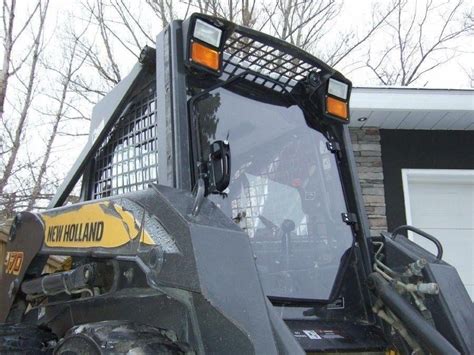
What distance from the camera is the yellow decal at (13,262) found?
9.70 feet

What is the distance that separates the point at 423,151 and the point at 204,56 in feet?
19.8

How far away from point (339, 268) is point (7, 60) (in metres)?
10.0

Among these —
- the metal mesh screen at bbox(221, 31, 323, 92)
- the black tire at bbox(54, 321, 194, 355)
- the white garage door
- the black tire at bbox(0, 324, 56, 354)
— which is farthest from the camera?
the white garage door

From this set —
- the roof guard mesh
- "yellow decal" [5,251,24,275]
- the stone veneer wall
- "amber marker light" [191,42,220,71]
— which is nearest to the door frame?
the stone veneer wall

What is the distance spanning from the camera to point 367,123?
750cm

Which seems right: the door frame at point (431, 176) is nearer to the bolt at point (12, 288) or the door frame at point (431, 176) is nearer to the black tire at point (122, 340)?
the bolt at point (12, 288)

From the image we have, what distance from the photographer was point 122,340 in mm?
1764

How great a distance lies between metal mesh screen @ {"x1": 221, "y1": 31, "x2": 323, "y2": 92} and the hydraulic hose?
1.16m

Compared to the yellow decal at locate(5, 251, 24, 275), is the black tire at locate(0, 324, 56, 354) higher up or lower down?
lower down

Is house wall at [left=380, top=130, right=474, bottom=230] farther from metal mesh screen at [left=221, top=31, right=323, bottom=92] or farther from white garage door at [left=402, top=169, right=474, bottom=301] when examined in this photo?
metal mesh screen at [left=221, top=31, right=323, bottom=92]

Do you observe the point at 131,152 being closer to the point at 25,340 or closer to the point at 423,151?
the point at 25,340

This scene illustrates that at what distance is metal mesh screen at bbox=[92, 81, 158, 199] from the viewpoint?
2670mm

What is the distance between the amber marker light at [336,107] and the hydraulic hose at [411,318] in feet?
3.10

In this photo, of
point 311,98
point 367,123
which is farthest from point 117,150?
point 367,123
